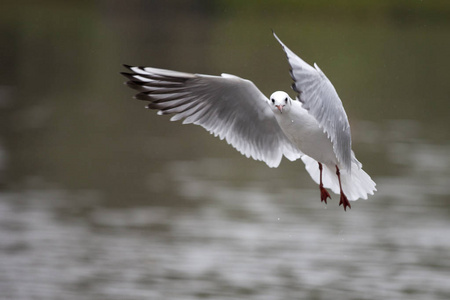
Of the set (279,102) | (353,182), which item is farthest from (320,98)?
(353,182)

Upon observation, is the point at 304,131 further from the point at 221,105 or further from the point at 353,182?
the point at 353,182

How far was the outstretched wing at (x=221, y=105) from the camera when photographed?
5.92 m

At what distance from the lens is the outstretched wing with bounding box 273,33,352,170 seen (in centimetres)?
527

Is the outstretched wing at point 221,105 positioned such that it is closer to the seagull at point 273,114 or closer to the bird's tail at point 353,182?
the seagull at point 273,114

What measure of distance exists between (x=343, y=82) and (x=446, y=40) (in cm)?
1079

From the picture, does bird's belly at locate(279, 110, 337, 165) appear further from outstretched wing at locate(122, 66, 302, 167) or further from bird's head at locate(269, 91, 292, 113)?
outstretched wing at locate(122, 66, 302, 167)

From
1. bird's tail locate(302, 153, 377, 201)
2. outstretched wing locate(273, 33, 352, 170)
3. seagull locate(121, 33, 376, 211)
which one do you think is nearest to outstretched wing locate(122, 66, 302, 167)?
seagull locate(121, 33, 376, 211)

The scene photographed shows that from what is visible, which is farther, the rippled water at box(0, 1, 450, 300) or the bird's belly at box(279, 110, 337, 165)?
the rippled water at box(0, 1, 450, 300)

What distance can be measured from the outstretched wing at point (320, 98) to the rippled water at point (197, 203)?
501cm

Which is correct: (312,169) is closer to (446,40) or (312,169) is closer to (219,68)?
(219,68)

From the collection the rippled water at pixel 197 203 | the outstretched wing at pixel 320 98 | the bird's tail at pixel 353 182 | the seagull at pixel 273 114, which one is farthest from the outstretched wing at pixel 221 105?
the rippled water at pixel 197 203

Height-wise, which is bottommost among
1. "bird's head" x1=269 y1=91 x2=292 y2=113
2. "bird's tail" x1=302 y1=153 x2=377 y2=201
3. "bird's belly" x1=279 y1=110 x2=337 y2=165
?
"bird's tail" x1=302 y1=153 x2=377 y2=201

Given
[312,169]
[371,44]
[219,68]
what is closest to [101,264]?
[312,169]

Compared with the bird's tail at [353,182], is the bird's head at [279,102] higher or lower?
higher
